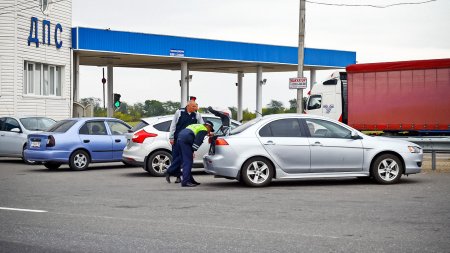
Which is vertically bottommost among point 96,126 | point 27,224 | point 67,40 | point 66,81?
point 27,224

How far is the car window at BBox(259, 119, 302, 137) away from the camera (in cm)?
1300

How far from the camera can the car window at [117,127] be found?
18.6 meters

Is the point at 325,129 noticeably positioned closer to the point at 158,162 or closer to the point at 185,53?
the point at 158,162

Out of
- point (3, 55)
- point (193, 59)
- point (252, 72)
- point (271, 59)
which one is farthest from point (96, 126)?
point (252, 72)

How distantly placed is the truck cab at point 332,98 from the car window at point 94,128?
569 inches

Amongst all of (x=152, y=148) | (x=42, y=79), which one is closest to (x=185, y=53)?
(x=42, y=79)

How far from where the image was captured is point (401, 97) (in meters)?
25.6

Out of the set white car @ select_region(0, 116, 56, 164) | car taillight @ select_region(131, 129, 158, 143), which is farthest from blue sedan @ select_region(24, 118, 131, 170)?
white car @ select_region(0, 116, 56, 164)

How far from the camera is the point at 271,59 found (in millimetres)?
43125

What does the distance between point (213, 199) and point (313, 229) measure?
3.37 m

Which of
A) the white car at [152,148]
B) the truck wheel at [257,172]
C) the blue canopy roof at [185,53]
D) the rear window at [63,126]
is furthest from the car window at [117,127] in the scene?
the blue canopy roof at [185,53]

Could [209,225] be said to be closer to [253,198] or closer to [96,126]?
[253,198]

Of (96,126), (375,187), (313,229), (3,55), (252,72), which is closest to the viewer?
(313,229)

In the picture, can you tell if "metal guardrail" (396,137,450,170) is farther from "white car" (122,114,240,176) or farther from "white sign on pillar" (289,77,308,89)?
"white sign on pillar" (289,77,308,89)
